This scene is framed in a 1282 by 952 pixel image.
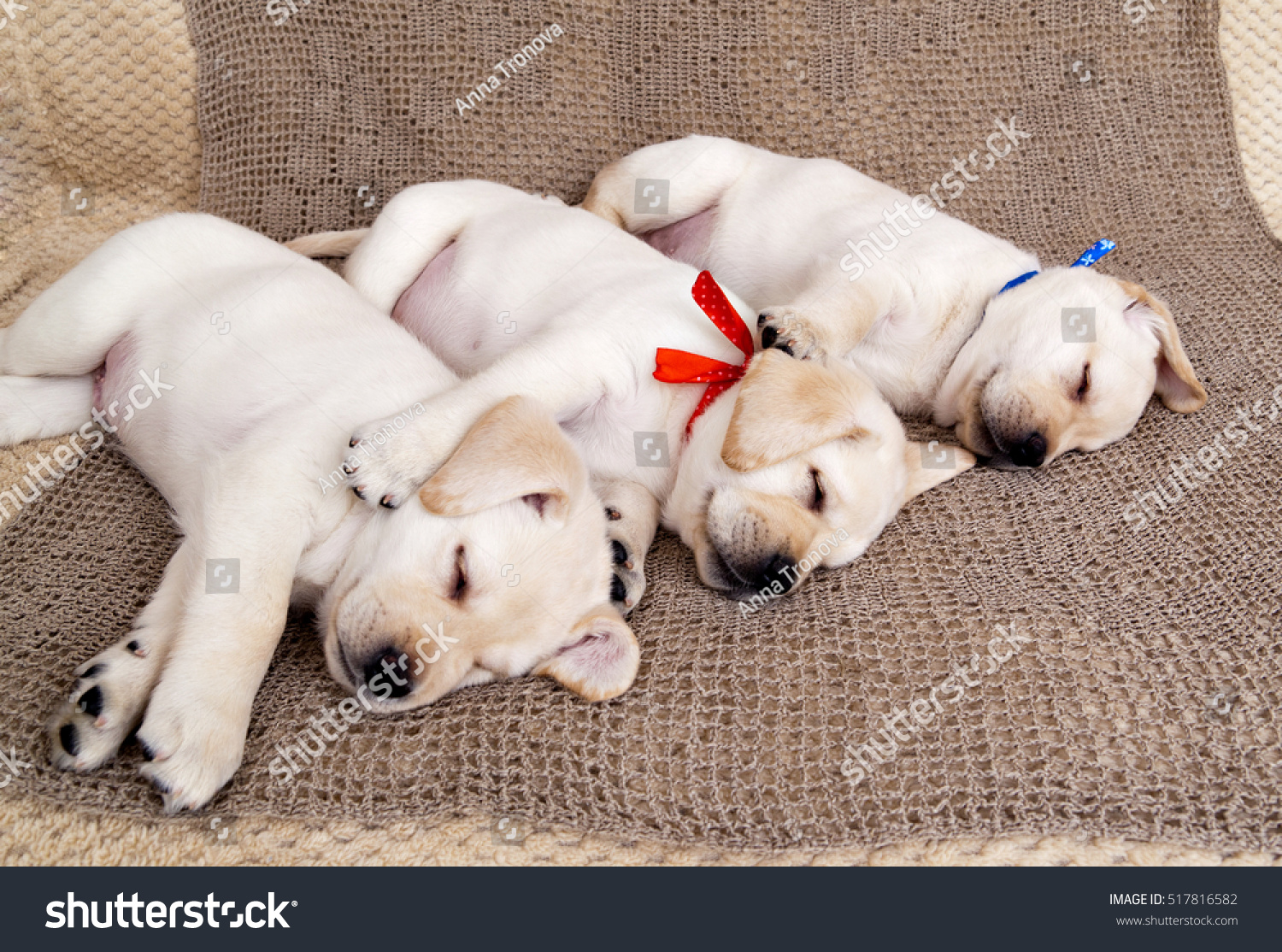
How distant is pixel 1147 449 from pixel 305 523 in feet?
8.57

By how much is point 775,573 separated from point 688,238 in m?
1.88

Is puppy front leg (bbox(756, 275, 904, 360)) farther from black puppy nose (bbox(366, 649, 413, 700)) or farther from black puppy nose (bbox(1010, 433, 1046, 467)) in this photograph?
black puppy nose (bbox(366, 649, 413, 700))

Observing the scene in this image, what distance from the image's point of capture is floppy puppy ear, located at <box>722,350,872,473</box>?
2.28 metres

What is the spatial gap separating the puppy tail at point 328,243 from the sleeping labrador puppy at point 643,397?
10.0 inches

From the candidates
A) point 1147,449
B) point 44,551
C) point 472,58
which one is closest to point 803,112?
point 472,58

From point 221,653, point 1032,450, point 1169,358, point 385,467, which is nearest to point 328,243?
point 385,467

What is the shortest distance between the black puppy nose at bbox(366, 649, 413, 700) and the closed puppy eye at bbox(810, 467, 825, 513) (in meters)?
1.16

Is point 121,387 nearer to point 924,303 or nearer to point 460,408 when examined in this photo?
point 460,408

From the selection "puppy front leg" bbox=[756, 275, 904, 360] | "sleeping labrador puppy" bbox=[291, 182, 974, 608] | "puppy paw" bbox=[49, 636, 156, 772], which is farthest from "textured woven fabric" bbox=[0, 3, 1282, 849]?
"puppy front leg" bbox=[756, 275, 904, 360]

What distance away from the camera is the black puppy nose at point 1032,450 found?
115 inches

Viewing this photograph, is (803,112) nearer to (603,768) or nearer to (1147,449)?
(1147,449)

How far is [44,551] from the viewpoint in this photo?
243cm

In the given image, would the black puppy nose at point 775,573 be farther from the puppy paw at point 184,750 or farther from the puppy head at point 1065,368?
the puppy paw at point 184,750

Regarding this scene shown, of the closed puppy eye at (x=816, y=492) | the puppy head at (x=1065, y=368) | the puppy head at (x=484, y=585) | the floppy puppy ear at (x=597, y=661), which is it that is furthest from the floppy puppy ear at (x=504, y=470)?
the puppy head at (x=1065, y=368)
